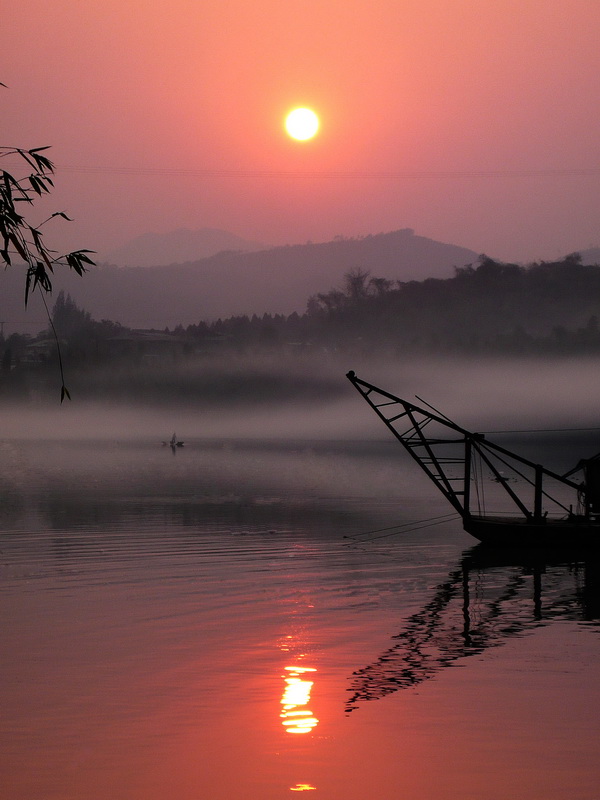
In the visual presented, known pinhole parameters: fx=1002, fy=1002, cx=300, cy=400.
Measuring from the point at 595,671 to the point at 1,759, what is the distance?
12.4 m

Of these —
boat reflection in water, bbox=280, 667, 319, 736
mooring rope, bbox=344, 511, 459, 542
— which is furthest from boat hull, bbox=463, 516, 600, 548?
boat reflection in water, bbox=280, 667, 319, 736

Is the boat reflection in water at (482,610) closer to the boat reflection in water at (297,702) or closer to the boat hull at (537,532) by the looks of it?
the boat hull at (537,532)

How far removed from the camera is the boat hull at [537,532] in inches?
1639

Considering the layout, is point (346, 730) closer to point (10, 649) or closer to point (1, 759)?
point (1, 759)

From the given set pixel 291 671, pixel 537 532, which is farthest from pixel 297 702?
pixel 537 532

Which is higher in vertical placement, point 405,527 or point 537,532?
point 405,527

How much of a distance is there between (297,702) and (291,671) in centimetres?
238

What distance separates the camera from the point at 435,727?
56.2 ft

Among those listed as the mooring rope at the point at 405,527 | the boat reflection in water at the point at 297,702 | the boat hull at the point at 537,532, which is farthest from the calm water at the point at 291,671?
the mooring rope at the point at 405,527

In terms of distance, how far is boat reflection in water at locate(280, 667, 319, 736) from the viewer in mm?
17078

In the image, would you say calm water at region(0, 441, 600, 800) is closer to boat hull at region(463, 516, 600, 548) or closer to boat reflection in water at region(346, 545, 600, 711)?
boat reflection in water at region(346, 545, 600, 711)

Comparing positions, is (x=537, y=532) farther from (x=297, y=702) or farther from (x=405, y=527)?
(x=297, y=702)

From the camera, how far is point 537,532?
42.0 m

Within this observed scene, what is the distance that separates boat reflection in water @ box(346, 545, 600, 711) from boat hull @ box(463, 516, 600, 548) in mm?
647
